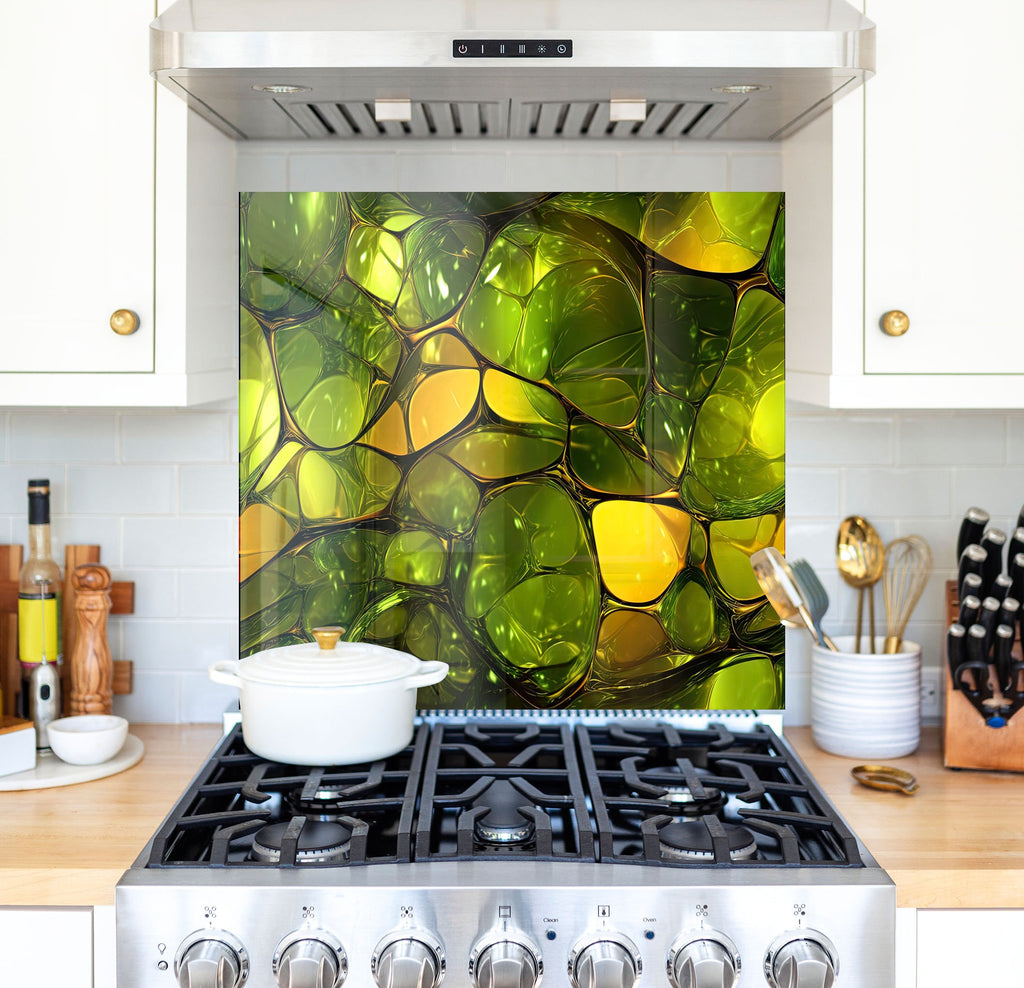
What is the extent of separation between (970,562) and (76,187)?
152 centimetres

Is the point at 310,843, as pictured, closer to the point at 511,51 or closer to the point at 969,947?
the point at 969,947

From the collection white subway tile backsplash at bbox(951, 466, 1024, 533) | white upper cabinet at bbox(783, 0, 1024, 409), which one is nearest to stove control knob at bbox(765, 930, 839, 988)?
white upper cabinet at bbox(783, 0, 1024, 409)

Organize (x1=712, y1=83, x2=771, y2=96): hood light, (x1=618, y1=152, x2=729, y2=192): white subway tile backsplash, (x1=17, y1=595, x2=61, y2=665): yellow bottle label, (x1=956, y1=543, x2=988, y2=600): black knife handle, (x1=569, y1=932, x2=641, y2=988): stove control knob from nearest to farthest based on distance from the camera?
(x1=569, y1=932, x2=641, y2=988): stove control knob, (x1=712, y1=83, x2=771, y2=96): hood light, (x1=956, y1=543, x2=988, y2=600): black knife handle, (x1=17, y1=595, x2=61, y2=665): yellow bottle label, (x1=618, y1=152, x2=729, y2=192): white subway tile backsplash

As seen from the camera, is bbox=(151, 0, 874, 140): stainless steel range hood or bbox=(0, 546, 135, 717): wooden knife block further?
bbox=(0, 546, 135, 717): wooden knife block

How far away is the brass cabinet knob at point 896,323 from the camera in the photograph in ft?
5.43

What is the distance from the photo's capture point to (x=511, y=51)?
1.50 m

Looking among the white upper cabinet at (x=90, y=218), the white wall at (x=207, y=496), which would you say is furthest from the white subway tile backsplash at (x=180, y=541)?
the white upper cabinet at (x=90, y=218)

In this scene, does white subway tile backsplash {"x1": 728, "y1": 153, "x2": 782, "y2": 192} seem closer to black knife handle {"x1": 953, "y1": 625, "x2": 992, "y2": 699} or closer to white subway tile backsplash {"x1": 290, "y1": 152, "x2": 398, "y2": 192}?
white subway tile backsplash {"x1": 290, "y1": 152, "x2": 398, "y2": 192}

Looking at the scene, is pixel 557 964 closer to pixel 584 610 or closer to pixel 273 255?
pixel 584 610

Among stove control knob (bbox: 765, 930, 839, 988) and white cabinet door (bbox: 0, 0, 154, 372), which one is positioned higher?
white cabinet door (bbox: 0, 0, 154, 372)

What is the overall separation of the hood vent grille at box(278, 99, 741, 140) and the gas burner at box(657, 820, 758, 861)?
107 centimetres

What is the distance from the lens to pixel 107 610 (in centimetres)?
201

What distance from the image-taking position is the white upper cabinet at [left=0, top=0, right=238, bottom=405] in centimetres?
167

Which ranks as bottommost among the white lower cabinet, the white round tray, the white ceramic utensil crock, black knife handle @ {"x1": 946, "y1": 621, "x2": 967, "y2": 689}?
the white lower cabinet
